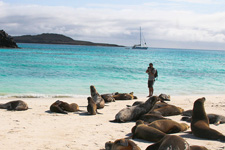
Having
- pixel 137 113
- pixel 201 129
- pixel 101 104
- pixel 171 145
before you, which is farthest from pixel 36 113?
pixel 171 145

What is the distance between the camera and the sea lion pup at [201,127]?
528 cm

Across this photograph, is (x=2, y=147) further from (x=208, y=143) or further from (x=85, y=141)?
(x=208, y=143)

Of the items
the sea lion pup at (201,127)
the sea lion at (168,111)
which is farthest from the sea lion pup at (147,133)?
the sea lion at (168,111)

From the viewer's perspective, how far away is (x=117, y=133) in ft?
Answer: 19.3

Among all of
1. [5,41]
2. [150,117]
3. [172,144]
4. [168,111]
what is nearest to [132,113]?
[150,117]

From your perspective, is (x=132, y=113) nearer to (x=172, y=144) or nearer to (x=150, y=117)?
(x=150, y=117)

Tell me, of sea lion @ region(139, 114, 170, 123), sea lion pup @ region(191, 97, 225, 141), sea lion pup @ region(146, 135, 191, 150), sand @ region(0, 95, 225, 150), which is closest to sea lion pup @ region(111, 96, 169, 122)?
sand @ region(0, 95, 225, 150)

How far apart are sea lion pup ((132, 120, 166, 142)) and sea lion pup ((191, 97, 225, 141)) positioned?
0.96 metres

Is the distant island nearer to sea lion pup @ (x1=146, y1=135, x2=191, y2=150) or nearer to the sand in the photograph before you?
the sand

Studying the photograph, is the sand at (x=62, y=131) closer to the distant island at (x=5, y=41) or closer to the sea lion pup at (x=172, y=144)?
the sea lion pup at (x=172, y=144)

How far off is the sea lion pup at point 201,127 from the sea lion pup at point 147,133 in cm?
96

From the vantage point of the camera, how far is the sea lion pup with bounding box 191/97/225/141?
5.28 meters

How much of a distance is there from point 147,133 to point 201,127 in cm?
119

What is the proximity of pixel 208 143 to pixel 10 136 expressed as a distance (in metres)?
3.81
